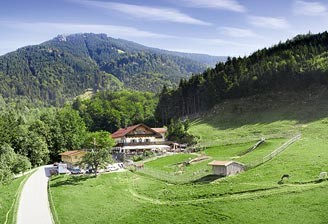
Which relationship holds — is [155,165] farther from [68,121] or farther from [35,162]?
[68,121]

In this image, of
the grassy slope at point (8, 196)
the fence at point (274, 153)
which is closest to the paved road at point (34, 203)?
the grassy slope at point (8, 196)

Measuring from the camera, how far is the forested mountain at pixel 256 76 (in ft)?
337

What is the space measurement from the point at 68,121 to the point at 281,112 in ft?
189

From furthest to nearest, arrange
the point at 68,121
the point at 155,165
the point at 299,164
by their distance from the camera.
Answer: the point at 68,121 < the point at 155,165 < the point at 299,164

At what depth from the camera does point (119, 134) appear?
324ft

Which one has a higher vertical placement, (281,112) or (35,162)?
(281,112)

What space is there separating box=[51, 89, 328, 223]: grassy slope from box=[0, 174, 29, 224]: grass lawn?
5150mm

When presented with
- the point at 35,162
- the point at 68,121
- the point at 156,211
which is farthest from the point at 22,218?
the point at 68,121

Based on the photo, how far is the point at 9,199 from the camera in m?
51.5

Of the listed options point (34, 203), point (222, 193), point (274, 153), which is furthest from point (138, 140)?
point (222, 193)

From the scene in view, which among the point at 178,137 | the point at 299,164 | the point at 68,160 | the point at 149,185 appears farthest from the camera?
the point at 178,137

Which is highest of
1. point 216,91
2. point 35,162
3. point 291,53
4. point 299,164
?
point 291,53

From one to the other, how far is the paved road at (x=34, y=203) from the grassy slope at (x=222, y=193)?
166 cm

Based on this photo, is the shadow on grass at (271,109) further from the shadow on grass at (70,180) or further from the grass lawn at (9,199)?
the grass lawn at (9,199)
